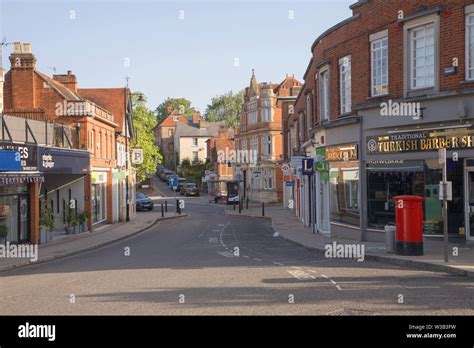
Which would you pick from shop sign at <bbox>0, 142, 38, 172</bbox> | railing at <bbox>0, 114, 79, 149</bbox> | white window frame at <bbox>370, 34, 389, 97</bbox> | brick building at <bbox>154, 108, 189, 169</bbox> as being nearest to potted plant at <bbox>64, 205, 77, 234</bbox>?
railing at <bbox>0, 114, 79, 149</bbox>

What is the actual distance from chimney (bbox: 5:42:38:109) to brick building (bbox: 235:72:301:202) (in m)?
32.0

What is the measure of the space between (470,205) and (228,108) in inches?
4126

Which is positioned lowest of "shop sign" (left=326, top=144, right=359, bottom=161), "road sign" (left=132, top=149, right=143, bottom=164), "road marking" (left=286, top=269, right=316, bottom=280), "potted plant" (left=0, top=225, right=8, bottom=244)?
"road marking" (left=286, top=269, right=316, bottom=280)

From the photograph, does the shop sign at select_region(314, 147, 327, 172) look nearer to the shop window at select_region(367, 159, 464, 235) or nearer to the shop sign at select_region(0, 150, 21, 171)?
the shop window at select_region(367, 159, 464, 235)

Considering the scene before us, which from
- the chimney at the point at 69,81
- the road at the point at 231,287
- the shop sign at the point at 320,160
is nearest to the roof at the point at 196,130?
the chimney at the point at 69,81

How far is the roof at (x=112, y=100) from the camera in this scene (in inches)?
1718

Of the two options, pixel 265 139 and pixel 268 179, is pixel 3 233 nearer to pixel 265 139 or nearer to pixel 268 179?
pixel 268 179

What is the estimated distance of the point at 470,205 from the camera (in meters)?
18.0

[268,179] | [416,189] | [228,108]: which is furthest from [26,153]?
[228,108]

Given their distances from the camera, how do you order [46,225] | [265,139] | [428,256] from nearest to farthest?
[428,256]
[46,225]
[265,139]

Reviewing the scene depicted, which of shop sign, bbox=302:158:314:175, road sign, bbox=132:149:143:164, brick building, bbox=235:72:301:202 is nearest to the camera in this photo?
shop sign, bbox=302:158:314:175

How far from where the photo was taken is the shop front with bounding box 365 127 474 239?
707 inches

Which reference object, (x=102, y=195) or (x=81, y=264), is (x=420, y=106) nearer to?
(x=81, y=264)

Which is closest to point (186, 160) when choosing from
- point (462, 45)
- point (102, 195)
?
point (102, 195)
